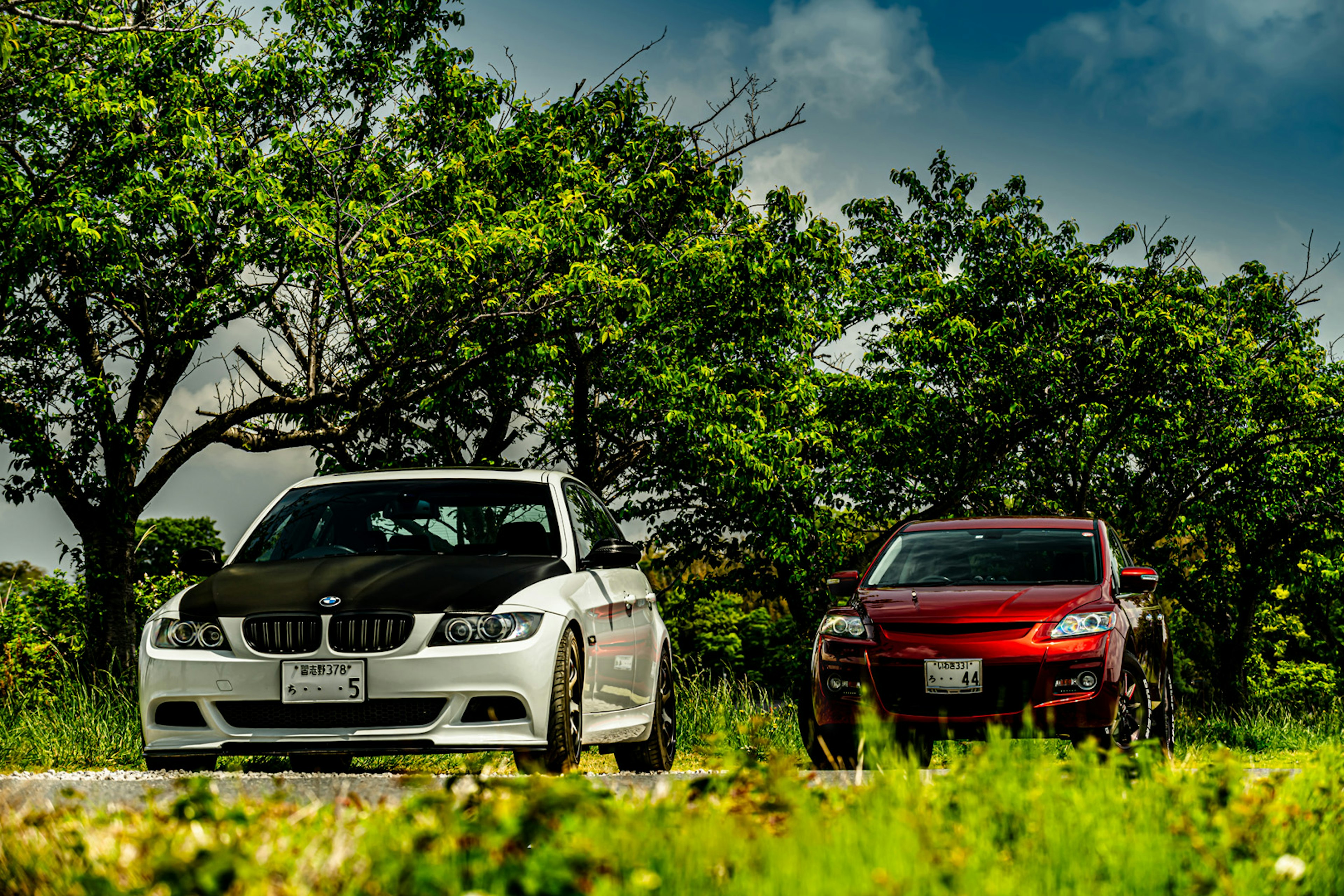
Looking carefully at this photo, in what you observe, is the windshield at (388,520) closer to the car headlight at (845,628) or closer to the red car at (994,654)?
the car headlight at (845,628)

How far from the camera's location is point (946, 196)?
25.0 m

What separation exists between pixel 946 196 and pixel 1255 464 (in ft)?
25.5

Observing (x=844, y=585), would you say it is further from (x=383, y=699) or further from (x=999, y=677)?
(x=383, y=699)

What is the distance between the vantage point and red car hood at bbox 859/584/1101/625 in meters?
7.67

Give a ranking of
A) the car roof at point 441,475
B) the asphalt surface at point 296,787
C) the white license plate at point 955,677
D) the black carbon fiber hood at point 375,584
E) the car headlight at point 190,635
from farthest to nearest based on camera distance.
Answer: the car roof at point 441,475 → the white license plate at point 955,677 → the car headlight at point 190,635 → the black carbon fiber hood at point 375,584 → the asphalt surface at point 296,787

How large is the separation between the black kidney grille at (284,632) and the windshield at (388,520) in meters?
1.04

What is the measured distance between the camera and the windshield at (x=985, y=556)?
8.74 m

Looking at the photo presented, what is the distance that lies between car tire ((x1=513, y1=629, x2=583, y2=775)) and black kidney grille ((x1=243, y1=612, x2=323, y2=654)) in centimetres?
116

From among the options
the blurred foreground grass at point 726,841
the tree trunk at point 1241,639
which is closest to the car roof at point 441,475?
the blurred foreground grass at point 726,841

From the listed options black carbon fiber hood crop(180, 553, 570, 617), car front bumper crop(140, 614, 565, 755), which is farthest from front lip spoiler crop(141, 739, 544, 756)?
black carbon fiber hood crop(180, 553, 570, 617)

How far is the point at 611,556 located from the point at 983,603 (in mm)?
2320

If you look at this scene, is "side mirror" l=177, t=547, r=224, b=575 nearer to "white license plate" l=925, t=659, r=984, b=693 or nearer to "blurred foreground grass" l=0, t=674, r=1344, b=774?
"blurred foreground grass" l=0, t=674, r=1344, b=774

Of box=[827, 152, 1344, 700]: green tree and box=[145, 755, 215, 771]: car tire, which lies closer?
box=[145, 755, 215, 771]: car tire

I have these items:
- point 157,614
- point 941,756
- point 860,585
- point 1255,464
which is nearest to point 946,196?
point 1255,464
